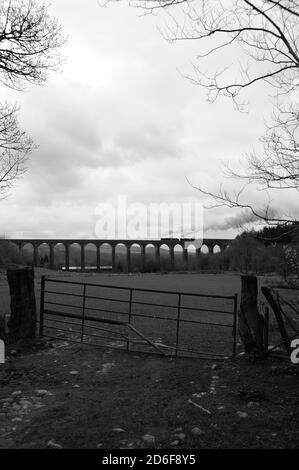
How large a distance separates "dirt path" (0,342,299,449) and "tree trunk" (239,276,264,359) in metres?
0.31

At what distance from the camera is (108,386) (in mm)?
5949

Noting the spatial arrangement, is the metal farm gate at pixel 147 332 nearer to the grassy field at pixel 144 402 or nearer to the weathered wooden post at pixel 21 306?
the weathered wooden post at pixel 21 306

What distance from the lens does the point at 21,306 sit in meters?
8.50

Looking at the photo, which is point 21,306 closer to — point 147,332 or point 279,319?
point 147,332

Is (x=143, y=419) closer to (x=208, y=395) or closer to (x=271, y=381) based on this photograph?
(x=208, y=395)

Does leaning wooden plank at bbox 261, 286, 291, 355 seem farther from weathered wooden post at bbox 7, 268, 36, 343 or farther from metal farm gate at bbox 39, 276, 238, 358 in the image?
weathered wooden post at bbox 7, 268, 36, 343

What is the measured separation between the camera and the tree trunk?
265 inches

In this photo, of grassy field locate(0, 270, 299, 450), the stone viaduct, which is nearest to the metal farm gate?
grassy field locate(0, 270, 299, 450)

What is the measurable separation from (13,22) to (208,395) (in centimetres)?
841

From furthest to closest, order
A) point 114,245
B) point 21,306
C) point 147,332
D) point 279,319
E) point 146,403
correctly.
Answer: point 114,245 → point 147,332 → point 21,306 → point 279,319 → point 146,403

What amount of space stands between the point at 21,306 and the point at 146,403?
170 inches

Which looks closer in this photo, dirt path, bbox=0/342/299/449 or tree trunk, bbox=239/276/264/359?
dirt path, bbox=0/342/299/449

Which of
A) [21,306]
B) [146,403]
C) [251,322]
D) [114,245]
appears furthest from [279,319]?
[114,245]
